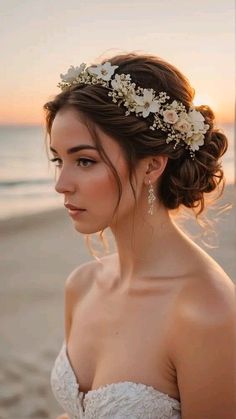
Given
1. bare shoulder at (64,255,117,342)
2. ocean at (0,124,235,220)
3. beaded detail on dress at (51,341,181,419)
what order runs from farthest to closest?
ocean at (0,124,235,220) < bare shoulder at (64,255,117,342) < beaded detail on dress at (51,341,181,419)

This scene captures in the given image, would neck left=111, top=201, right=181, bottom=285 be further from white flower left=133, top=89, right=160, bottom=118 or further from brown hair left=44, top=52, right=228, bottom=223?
white flower left=133, top=89, right=160, bottom=118

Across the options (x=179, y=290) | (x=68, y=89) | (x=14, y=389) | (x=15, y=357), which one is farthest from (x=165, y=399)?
(x=15, y=357)

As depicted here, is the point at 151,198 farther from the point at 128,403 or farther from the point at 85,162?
the point at 128,403

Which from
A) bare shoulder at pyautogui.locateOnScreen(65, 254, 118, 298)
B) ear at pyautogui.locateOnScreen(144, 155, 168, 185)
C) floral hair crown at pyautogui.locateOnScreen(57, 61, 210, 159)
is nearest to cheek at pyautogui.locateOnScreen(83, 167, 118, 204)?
ear at pyautogui.locateOnScreen(144, 155, 168, 185)

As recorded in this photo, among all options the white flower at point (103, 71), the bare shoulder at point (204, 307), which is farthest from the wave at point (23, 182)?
the bare shoulder at point (204, 307)

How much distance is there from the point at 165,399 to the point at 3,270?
19.9 ft

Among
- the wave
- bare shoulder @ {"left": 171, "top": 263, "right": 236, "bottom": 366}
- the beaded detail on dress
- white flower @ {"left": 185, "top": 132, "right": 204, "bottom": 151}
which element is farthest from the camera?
the wave

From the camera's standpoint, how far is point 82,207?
238cm

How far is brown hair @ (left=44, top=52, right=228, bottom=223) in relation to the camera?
2346 millimetres

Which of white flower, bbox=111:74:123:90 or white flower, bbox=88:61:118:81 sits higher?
white flower, bbox=88:61:118:81

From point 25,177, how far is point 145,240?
16.3 meters

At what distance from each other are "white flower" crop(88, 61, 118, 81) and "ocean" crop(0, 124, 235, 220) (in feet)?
9.11

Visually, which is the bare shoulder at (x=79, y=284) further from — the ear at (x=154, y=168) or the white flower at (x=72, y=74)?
the white flower at (x=72, y=74)

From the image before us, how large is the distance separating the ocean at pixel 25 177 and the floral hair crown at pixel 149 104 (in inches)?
105
